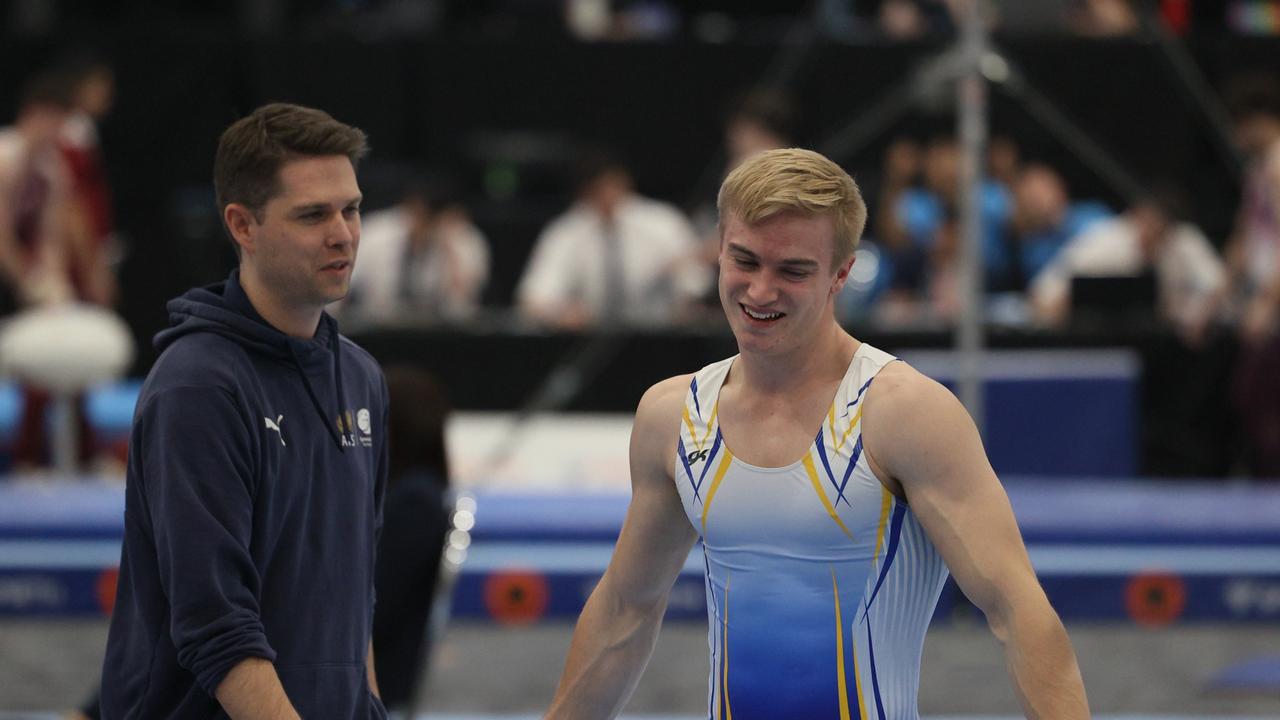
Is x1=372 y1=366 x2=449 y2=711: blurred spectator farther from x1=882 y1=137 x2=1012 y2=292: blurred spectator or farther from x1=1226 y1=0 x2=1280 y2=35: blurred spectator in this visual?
x1=1226 y1=0 x2=1280 y2=35: blurred spectator

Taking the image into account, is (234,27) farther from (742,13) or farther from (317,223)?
(317,223)

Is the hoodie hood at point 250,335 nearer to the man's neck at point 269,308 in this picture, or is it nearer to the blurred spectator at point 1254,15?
the man's neck at point 269,308

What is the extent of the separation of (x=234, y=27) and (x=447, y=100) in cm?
150

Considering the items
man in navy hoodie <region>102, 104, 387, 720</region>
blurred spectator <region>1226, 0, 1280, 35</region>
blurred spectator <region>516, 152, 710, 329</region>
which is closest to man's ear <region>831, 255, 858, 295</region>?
man in navy hoodie <region>102, 104, 387, 720</region>

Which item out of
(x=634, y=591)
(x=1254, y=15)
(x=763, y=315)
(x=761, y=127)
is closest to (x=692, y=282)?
(x=761, y=127)

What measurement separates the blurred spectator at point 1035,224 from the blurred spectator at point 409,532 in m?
6.52

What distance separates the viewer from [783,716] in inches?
115

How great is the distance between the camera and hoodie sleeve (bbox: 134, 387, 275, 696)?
8.98 feet

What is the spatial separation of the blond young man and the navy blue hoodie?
572 mm

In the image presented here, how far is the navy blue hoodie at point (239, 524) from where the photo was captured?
276 cm

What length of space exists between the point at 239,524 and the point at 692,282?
21.9ft

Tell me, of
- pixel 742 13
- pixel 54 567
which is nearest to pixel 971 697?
pixel 54 567

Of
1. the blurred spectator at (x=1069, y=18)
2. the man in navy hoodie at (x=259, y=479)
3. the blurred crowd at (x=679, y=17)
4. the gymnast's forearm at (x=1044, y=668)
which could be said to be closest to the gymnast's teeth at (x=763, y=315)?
the gymnast's forearm at (x=1044, y=668)

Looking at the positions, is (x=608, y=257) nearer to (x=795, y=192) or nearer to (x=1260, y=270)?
(x=1260, y=270)
